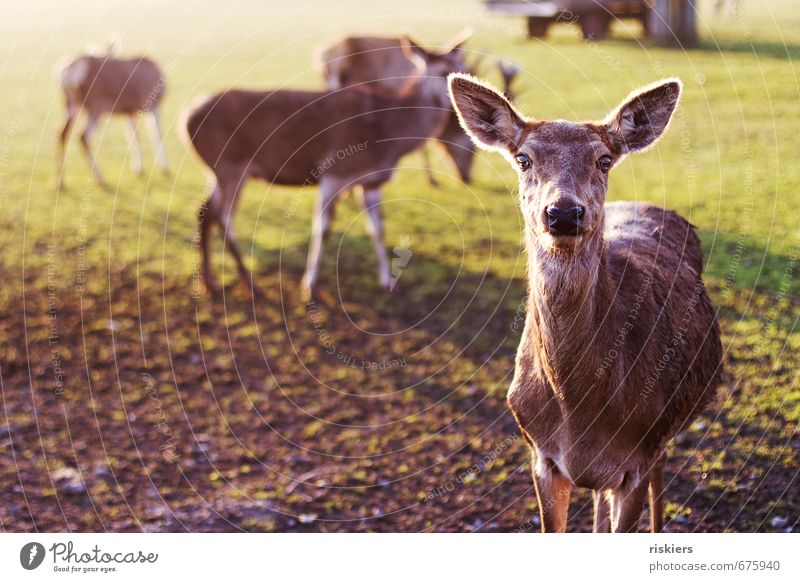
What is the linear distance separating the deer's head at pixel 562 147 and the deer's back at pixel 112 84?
9526 millimetres

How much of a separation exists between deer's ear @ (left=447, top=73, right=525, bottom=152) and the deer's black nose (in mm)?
796

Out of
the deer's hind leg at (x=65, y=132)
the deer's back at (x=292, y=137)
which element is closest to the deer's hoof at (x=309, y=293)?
the deer's back at (x=292, y=137)

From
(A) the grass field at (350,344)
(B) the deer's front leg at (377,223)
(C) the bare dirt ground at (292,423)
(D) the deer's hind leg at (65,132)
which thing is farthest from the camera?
(D) the deer's hind leg at (65,132)

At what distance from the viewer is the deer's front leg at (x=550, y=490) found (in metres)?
4.63

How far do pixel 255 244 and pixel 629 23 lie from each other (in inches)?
478

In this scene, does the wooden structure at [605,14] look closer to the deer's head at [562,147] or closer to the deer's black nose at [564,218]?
the deer's head at [562,147]

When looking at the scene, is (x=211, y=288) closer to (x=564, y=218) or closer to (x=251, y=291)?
(x=251, y=291)

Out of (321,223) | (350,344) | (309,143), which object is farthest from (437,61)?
(350,344)

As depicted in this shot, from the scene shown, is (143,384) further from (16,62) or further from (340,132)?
(16,62)

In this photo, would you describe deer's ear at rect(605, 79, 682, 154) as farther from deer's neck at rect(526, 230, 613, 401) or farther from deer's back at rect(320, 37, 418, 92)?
deer's back at rect(320, 37, 418, 92)

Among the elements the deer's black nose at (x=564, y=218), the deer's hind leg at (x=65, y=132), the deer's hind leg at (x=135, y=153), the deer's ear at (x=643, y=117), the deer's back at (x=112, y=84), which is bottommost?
the deer's hind leg at (x=135, y=153)

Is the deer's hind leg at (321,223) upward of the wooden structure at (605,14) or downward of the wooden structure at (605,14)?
downward

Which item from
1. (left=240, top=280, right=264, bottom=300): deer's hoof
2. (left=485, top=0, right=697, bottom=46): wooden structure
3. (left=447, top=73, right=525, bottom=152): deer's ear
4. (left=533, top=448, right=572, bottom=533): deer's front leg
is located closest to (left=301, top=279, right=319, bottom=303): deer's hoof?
(left=240, top=280, right=264, bottom=300): deer's hoof
